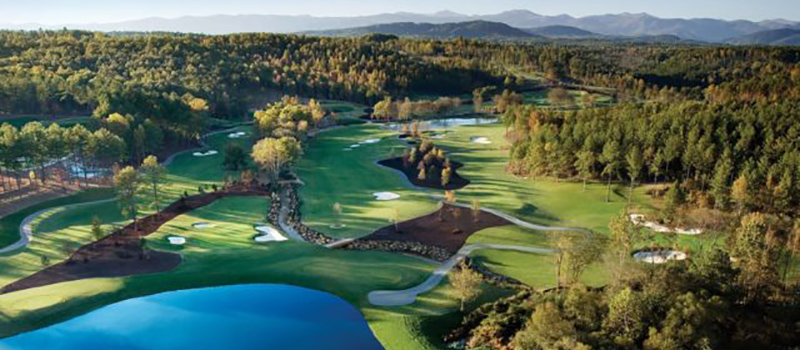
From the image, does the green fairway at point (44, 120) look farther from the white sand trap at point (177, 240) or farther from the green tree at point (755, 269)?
the green tree at point (755, 269)

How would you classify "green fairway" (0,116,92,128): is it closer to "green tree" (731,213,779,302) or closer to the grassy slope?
the grassy slope

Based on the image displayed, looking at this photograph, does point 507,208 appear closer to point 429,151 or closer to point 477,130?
point 429,151

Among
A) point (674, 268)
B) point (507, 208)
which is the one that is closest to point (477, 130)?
point (507, 208)

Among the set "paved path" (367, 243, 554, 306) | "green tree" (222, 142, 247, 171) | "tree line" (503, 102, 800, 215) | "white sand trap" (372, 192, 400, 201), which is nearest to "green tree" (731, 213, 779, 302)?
"paved path" (367, 243, 554, 306)

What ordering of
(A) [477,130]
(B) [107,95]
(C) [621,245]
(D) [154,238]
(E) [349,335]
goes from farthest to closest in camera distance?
(A) [477,130], (B) [107,95], (D) [154,238], (C) [621,245], (E) [349,335]

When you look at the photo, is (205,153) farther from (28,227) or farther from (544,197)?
(544,197)

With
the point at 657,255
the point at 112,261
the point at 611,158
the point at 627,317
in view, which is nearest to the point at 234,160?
the point at 112,261
